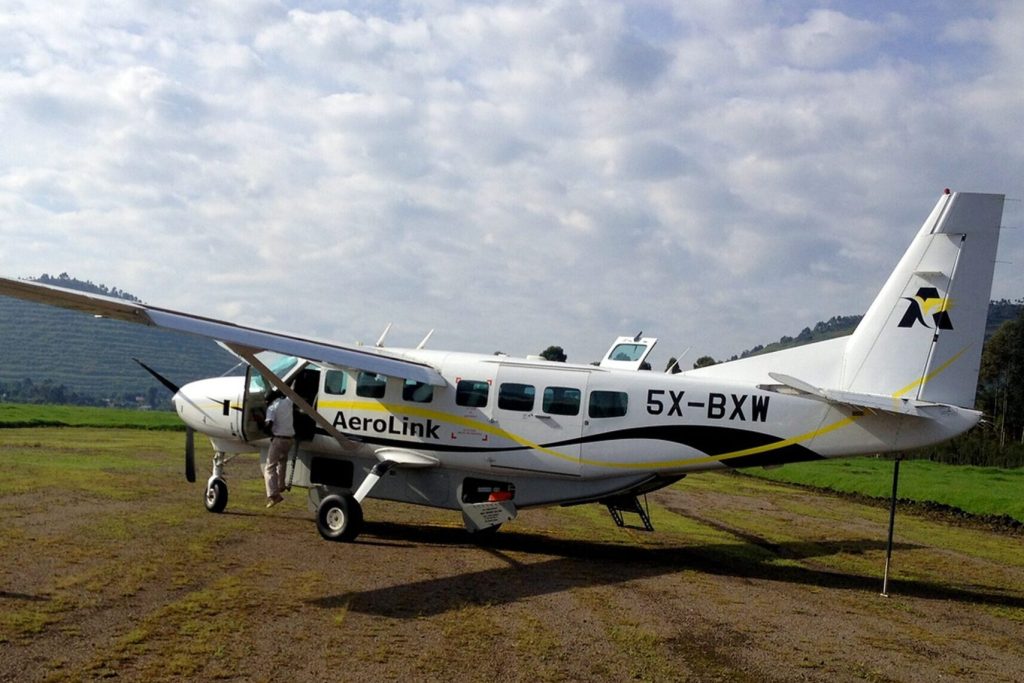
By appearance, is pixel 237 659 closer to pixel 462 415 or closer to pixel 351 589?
pixel 351 589

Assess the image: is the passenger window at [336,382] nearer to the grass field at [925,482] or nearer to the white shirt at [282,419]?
the white shirt at [282,419]

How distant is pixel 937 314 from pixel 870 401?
1793mm

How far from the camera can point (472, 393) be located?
1347 centimetres

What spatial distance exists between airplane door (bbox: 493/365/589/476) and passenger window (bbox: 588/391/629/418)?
0.19m

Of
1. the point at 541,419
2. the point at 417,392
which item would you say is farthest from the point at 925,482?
the point at 417,392

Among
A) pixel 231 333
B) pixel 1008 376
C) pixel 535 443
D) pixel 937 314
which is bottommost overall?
pixel 535 443

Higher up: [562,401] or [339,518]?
[562,401]

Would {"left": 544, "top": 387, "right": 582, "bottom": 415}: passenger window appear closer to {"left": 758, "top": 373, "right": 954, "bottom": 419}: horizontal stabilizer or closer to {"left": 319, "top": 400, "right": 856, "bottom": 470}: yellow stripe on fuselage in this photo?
{"left": 319, "top": 400, "right": 856, "bottom": 470}: yellow stripe on fuselage

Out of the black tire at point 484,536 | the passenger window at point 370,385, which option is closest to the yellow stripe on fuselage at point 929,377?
the black tire at point 484,536

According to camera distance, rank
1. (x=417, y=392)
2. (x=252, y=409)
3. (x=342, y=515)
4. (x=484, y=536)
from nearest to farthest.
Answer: (x=342, y=515) < (x=417, y=392) < (x=252, y=409) < (x=484, y=536)

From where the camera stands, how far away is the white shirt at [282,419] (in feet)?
45.1

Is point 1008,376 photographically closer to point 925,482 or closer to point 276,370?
point 925,482

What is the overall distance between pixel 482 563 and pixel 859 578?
6.11 metres

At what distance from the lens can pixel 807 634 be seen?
28.8 feet
